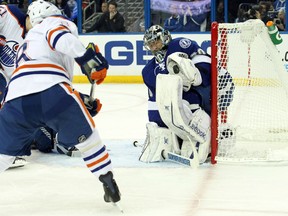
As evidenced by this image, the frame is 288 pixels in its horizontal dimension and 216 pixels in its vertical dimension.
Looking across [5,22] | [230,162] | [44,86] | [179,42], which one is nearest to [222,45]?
[179,42]

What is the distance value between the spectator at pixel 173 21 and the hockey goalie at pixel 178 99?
471cm

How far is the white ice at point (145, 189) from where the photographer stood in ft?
10.1

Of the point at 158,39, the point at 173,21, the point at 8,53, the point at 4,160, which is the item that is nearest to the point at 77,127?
the point at 4,160

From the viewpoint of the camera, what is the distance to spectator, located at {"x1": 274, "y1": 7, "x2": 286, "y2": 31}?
848 cm

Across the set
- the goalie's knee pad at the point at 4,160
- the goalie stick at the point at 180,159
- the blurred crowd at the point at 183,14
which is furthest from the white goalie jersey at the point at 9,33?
the blurred crowd at the point at 183,14

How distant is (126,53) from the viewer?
29.4 ft

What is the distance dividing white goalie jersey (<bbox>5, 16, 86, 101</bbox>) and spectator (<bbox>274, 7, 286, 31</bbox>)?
585 cm

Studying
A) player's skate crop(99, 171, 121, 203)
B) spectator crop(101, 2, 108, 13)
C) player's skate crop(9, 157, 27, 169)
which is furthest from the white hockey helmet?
spectator crop(101, 2, 108, 13)

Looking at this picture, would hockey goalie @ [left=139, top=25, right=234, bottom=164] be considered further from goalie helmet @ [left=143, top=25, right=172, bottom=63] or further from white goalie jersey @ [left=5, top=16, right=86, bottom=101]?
white goalie jersey @ [left=5, top=16, right=86, bottom=101]

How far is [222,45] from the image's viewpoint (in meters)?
4.20

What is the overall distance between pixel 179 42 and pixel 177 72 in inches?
11.0

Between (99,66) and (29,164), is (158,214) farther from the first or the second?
(29,164)

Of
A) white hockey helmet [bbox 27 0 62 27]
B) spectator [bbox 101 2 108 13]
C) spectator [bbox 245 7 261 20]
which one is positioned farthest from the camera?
spectator [bbox 101 2 108 13]

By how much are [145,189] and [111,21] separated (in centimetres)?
585
